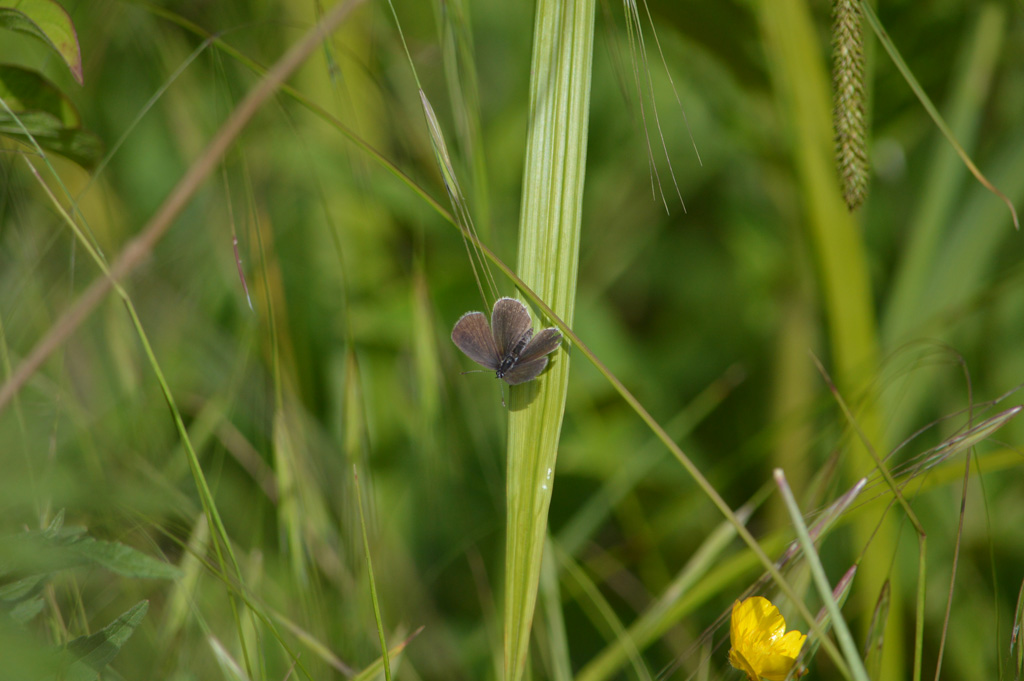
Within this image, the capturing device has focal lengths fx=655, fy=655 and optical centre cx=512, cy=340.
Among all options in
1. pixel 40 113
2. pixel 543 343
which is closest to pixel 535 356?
pixel 543 343

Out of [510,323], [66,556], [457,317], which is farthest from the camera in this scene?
[457,317]

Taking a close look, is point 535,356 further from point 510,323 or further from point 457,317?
point 457,317

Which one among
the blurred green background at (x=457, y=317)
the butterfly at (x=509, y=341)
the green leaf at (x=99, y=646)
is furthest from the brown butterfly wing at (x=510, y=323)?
the green leaf at (x=99, y=646)

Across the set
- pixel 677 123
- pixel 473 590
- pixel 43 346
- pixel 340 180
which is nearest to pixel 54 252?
pixel 340 180

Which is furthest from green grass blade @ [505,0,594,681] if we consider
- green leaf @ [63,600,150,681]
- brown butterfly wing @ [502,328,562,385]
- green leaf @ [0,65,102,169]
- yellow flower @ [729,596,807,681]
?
green leaf @ [0,65,102,169]

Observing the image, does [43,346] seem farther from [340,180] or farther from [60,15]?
[340,180]

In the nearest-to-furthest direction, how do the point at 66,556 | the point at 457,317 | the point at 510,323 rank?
1. the point at 66,556
2. the point at 510,323
3. the point at 457,317
